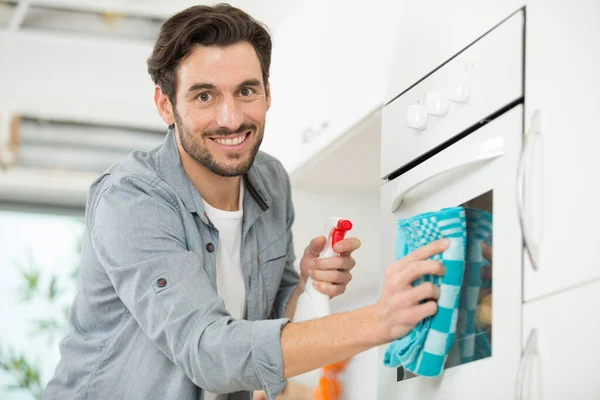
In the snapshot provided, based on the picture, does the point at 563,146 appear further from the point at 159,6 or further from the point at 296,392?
the point at 159,6

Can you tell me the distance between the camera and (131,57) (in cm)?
363

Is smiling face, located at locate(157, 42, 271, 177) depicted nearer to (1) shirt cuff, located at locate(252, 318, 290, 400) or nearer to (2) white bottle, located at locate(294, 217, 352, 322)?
(2) white bottle, located at locate(294, 217, 352, 322)

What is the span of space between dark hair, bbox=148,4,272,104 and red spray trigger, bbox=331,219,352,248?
0.43 metres

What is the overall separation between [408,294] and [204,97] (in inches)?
26.3

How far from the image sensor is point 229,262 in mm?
1696

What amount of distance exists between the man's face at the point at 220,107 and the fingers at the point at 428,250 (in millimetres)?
553

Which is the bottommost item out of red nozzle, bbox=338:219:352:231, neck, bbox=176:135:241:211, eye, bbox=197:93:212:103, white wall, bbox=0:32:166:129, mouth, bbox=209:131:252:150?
red nozzle, bbox=338:219:352:231

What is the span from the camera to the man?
123cm

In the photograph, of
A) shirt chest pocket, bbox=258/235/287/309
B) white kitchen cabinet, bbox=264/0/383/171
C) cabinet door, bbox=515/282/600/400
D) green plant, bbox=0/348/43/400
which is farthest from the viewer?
green plant, bbox=0/348/43/400

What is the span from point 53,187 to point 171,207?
8.08ft

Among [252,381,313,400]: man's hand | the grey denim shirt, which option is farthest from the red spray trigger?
[252,381,313,400]: man's hand

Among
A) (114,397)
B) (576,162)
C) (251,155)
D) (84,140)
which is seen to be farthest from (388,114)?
(84,140)

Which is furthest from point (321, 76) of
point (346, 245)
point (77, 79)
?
point (77, 79)

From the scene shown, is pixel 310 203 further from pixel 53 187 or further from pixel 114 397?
pixel 53 187
